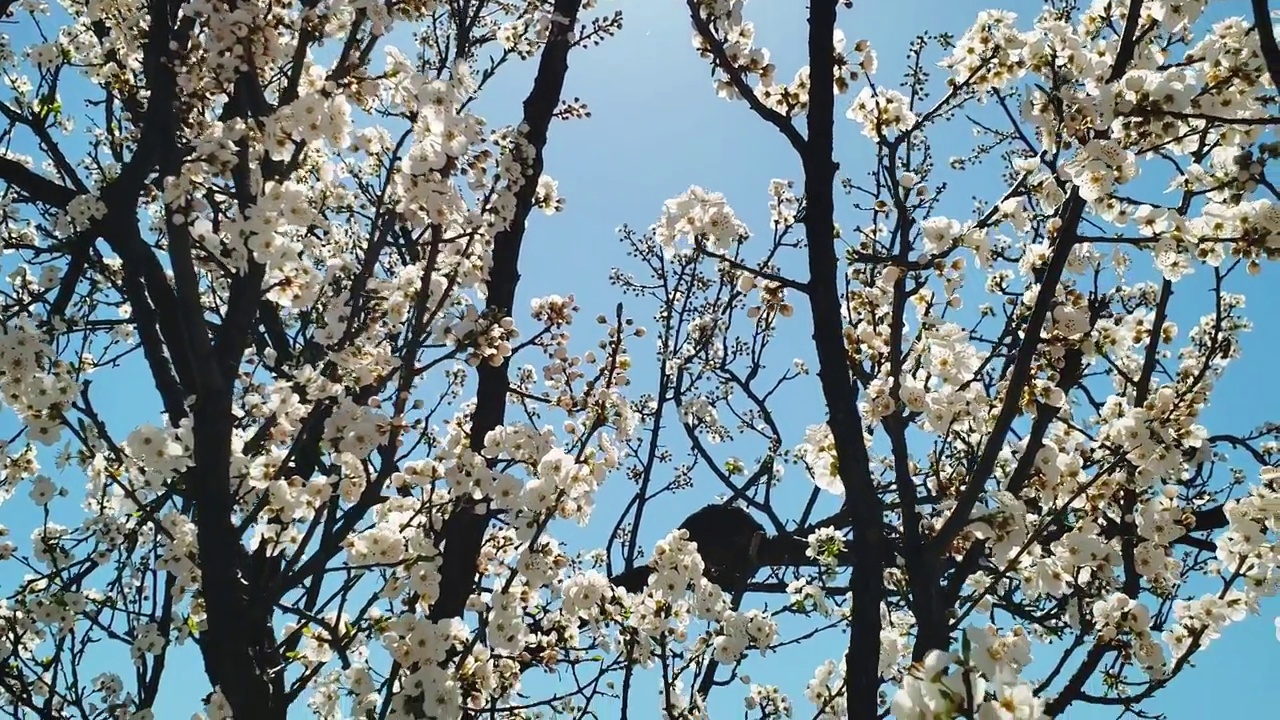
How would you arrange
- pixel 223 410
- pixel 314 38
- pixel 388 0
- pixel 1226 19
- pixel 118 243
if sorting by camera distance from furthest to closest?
pixel 118 243, pixel 388 0, pixel 314 38, pixel 223 410, pixel 1226 19

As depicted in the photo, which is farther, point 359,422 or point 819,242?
point 359,422

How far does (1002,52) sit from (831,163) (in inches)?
47.0

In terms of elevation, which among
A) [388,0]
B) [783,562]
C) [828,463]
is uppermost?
[388,0]

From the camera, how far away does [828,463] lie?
4.02 m

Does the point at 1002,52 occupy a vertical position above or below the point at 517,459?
above

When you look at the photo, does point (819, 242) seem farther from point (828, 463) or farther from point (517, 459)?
point (517, 459)

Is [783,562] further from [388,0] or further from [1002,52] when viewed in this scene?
[388,0]

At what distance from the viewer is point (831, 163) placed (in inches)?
137

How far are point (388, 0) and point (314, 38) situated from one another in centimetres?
43

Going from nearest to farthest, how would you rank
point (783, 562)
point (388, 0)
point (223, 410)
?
point (223, 410) < point (388, 0) < point (783, 562)

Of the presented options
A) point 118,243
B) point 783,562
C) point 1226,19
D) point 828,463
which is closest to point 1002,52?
point 1226,19

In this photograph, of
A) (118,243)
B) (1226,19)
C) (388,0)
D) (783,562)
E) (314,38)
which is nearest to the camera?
(1226,19)

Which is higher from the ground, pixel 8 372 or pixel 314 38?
pixel 314 38

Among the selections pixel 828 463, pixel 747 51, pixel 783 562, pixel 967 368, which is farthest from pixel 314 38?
pixel 783 562
